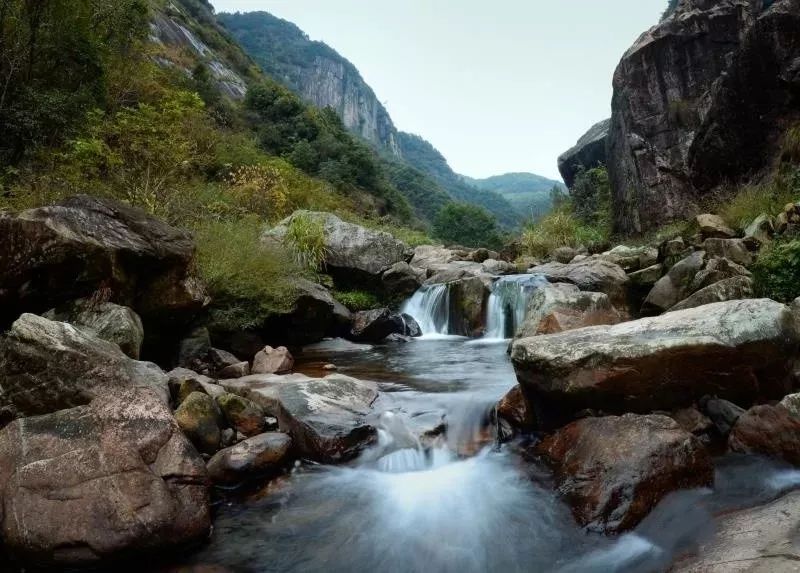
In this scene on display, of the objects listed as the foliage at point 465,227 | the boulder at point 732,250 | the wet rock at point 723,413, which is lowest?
the wet rock at point 723,413

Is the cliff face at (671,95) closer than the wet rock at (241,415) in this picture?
No

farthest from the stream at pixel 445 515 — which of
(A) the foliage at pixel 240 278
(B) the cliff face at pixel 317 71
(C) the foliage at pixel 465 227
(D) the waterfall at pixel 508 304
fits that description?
(B) the cliff face at pixel 317 71

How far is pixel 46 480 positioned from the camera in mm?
3053

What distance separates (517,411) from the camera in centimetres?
480

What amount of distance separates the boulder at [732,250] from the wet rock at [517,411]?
5383 mm

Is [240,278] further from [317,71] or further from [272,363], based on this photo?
[317,71]

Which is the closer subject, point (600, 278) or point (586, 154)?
point (600, 278)

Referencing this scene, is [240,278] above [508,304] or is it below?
above

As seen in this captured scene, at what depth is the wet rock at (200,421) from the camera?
13.8ft

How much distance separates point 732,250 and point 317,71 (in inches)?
4950

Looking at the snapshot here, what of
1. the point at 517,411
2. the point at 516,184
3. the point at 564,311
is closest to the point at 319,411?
Answer: the point at 517,411

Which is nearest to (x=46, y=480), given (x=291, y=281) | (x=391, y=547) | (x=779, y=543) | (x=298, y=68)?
(x=391, y=547)

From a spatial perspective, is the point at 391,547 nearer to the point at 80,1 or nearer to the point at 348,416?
the point at 348,416

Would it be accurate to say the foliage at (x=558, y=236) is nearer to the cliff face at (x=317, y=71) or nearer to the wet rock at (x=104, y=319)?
the wet rock at (x=104, y=319)
